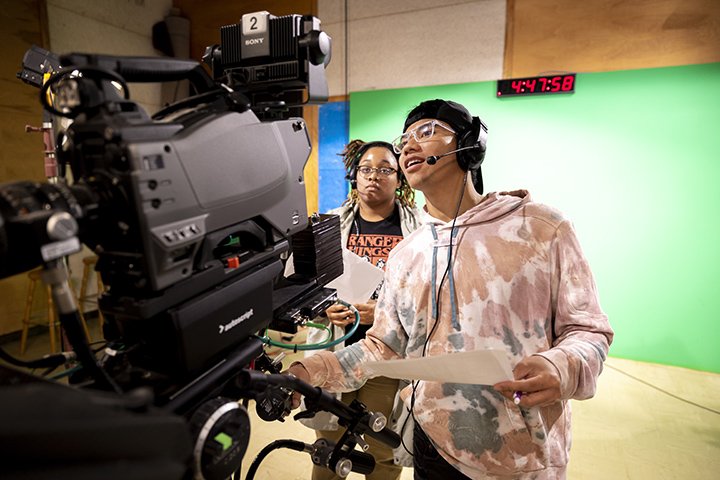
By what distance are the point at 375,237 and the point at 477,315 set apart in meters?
1.04

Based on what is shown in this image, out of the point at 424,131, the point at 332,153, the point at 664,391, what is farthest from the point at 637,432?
the point at 332,153

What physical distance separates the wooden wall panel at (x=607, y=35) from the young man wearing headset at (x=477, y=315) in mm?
2544

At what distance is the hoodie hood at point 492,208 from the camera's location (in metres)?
1.05

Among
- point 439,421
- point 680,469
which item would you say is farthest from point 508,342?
point 680,469

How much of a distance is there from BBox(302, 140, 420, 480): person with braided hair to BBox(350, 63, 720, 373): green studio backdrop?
1632mm

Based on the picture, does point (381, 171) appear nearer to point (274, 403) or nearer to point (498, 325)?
point (498, 325)

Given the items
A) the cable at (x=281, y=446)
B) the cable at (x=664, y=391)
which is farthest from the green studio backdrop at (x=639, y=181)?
the cable at (x=281, y=446)

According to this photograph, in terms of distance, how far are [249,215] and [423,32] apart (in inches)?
138

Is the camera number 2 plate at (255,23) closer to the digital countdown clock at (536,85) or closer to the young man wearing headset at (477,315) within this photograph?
the young man wearing headset at (477,315)

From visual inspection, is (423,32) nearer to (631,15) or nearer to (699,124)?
(631,15)

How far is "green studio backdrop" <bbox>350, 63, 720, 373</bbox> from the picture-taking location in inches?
113

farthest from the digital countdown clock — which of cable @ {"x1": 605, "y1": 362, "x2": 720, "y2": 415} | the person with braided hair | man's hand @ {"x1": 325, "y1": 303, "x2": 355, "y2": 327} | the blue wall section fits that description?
man's hand @ {"x1": 325, "y1": 303, "x2": 355, "y2": 327}

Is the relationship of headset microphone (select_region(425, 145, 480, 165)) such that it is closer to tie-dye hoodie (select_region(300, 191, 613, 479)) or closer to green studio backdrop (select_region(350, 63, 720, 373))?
tie-dye hoodie (select_region(300, 191, 613, 479))

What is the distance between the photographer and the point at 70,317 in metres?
0.43
